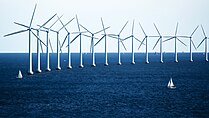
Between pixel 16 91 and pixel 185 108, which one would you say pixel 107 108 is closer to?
pixel 185 108

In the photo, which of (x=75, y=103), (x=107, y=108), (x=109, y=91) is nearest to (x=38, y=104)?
(x=75, y=103)

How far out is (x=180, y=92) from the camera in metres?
106

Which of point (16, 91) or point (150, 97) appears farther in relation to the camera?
point (16, 91)

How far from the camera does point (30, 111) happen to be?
71625 millimetres

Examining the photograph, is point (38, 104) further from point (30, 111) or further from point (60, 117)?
point (60, 117)

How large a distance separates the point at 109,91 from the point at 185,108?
3328 centimetres

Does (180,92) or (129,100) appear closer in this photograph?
(129,100)

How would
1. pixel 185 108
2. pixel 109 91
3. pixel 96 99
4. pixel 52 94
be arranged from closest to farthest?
pixel 185 108, pixel 96 99, pixel 52 94, pixel 109 91

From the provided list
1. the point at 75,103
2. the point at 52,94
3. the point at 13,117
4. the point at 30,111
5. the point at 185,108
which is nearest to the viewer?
the point at 13,117

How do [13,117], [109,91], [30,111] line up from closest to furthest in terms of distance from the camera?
[13,117], [30,111], [109,91]

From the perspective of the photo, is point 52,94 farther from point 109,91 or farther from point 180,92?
point 180,92

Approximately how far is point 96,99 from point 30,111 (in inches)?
840

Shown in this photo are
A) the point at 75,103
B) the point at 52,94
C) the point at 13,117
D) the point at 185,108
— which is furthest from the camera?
the point at 52,94

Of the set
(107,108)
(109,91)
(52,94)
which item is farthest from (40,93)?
(107,108)
